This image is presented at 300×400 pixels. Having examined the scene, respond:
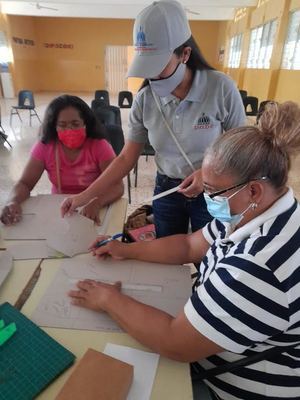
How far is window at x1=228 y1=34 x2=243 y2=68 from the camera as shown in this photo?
9397 millimetres

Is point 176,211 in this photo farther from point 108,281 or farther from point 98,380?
point 98,380

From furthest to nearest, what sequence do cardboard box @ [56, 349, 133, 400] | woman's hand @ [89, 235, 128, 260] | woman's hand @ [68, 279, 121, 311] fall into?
1. woman's hand @ [89, 235, 128, 260]
2. woman's hand @ [68, 279, 121, 311]
3. cardboard box @ [56, 349, 133, 400]

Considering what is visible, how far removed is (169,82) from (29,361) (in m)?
1.01

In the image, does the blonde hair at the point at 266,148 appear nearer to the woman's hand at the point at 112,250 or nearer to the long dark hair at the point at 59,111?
the woman's hand at the point at 112,250

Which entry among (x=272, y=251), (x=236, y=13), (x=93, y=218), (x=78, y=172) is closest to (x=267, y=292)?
(x=272, y=251)

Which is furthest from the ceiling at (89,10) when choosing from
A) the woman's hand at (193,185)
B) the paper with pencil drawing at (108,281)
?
the paper with pencil drawing at (108,281)

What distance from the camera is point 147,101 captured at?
4.31ft

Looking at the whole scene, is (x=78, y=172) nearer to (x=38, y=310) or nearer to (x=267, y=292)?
(x=38, y=310)

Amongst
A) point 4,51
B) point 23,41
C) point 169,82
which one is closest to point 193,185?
point 169,82

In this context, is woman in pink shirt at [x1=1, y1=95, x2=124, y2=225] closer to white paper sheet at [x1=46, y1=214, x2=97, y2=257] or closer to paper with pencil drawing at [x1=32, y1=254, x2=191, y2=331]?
white paper sheet at [x1=46, y1=214, x2=97, y2=257]

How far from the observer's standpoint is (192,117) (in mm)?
1232

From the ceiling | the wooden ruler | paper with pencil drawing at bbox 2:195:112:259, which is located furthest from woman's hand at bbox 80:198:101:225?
the ceiling

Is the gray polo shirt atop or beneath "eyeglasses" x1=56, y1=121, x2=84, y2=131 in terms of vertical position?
atop

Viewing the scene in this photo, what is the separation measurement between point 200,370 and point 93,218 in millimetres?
717
